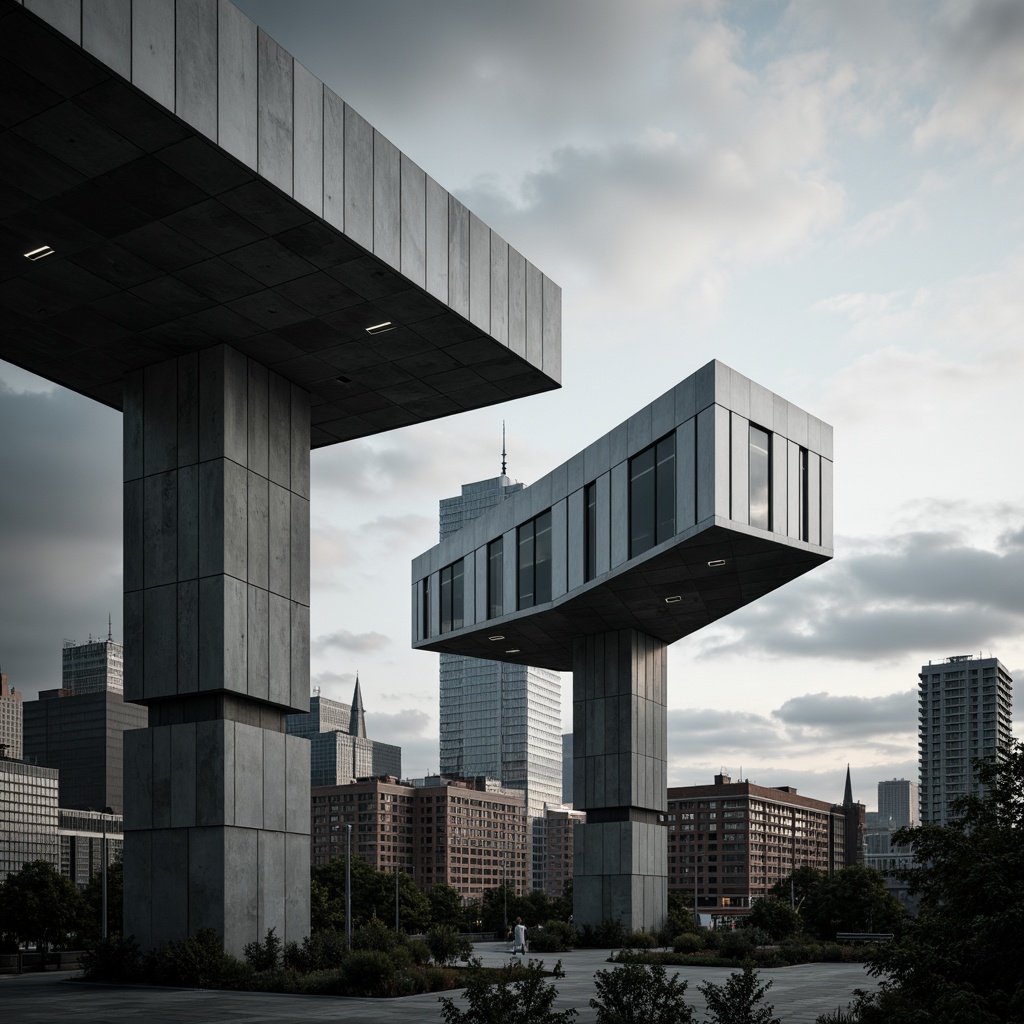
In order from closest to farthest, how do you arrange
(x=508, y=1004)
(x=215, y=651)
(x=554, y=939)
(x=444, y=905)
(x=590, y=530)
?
(x=508, y=1004)
(x=215, y=651)
(x=554, y=939)
(x=590, y=530)
(x=444, y=905)

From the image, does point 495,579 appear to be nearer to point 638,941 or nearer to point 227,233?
point 638,941

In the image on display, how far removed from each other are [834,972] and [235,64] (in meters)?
26.3

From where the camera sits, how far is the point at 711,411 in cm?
3659

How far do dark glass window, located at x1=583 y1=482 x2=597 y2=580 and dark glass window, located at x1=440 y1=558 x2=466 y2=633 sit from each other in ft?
34.0

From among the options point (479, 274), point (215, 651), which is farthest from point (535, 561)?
point (215, 651)

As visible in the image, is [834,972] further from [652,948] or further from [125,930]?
[125,930]

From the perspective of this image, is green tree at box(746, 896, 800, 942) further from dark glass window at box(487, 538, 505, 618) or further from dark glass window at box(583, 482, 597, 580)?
dark glass window at box(583, 482, 597, 580)

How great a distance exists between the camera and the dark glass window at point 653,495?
128ft

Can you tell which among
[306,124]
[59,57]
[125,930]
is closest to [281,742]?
[125,930]

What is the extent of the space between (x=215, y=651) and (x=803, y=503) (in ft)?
66.0

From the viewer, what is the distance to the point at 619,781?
160 ft

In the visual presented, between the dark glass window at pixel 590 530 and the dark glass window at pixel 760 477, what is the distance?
25.6 ft

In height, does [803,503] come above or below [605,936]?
above

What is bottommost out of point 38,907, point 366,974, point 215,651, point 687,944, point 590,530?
point 38,907
